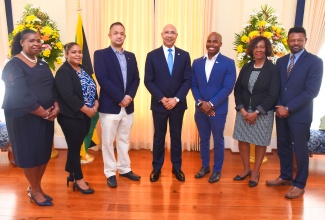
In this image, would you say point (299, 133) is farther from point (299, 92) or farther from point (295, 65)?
point (295, 65)

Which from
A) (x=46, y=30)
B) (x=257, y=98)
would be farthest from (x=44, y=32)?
(x=257, y=98)

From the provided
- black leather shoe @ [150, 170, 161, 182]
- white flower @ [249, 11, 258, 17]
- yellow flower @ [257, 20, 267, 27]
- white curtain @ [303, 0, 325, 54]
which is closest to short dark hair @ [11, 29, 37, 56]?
black leather shoe @ [150, 170, 161, 182]

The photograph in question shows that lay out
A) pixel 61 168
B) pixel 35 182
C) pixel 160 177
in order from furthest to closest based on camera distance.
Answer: pixel 61 168
pixel 160 177
pixel 35 182

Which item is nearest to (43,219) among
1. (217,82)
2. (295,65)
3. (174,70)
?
(174,70)

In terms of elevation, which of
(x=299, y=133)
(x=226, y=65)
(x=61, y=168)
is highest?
(x=226, y=65)

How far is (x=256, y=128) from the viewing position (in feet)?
12.2

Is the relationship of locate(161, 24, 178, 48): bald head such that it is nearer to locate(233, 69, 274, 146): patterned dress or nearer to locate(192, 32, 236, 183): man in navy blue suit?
locate(192, 32, 236, 183): man in navy blue suit

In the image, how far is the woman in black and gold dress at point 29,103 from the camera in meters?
2.91

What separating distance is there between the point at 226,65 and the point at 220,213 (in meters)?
1.69

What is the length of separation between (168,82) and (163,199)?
1318 millimetres

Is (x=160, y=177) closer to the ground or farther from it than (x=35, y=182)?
closer to the ground

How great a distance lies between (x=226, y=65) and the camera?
12.4 feet

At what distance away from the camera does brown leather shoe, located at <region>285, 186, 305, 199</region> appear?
138 inches

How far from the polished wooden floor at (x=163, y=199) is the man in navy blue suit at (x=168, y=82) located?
0.64m
